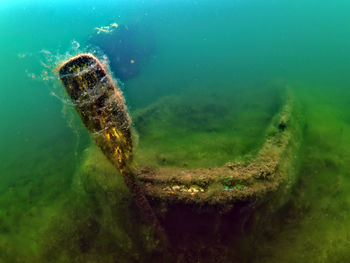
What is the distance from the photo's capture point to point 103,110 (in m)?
2.75

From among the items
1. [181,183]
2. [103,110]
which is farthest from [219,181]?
[103,110]

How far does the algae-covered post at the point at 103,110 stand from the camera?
97.0 inches

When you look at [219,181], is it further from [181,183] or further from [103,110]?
[103,110]

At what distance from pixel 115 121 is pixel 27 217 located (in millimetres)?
2471

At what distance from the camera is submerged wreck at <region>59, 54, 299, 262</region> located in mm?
2586

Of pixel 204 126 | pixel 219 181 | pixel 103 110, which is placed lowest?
pixel 204 126

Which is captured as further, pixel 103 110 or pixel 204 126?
pixel 204 126

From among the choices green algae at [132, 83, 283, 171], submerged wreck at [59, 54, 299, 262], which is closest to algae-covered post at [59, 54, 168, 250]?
submerged wreck at [59, 54, 299, 262]

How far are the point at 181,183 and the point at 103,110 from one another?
60.2 inches

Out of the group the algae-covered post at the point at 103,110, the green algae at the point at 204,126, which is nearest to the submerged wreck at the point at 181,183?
the algae-covered post at the point at 103,110

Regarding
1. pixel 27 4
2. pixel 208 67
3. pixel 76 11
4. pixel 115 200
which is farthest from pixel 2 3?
pixel 115 200

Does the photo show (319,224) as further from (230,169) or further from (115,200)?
(115,200)

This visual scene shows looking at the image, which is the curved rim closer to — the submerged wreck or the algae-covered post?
the submerged wreck

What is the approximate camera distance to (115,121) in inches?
116
